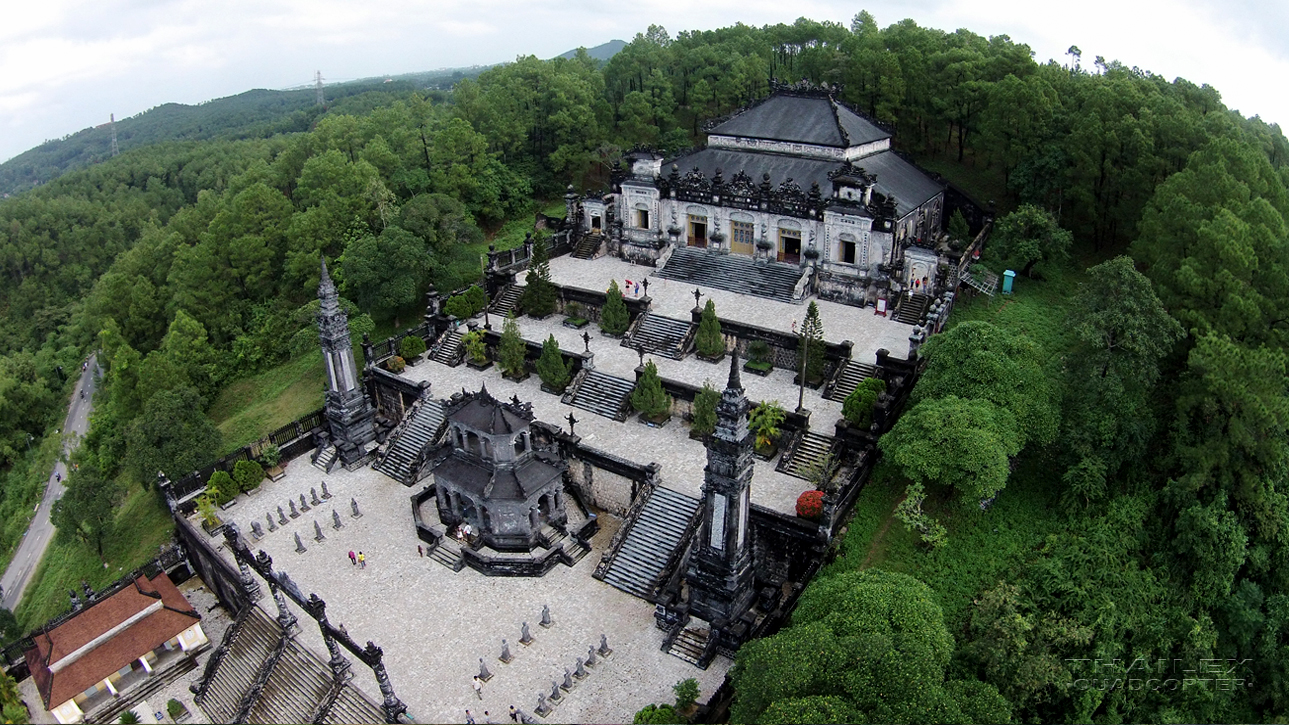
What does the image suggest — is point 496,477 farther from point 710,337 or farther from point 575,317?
point 575,317

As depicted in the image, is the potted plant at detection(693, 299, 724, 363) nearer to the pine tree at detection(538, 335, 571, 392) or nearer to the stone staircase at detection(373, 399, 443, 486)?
the pine tree at detection(538, 335, 571, 392)

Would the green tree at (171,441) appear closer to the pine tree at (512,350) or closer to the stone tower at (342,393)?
the stone tower at (342,393)

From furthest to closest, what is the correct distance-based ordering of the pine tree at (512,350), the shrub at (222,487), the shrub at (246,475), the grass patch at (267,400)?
the grass patch at (267,400) → the pine tree at (512,350) → the shrub at (246,475) → the shrub at (222,487)

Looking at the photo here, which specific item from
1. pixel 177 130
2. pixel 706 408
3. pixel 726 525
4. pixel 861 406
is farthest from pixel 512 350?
pixel 177 130

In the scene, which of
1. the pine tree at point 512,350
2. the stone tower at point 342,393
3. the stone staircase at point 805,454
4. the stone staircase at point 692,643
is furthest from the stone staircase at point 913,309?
the stone tower at point 342,393

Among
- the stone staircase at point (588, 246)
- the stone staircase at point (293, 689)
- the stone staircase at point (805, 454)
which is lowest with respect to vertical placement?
the stone staircase at point (293, 689)

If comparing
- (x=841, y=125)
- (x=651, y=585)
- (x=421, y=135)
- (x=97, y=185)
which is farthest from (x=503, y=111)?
(x=97, y=185)

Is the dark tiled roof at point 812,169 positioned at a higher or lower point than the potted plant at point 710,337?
higher

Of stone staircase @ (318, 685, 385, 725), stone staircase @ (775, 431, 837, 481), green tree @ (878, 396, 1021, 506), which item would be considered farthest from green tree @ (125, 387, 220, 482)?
green tree @ (878, 396, 1021, 506)
